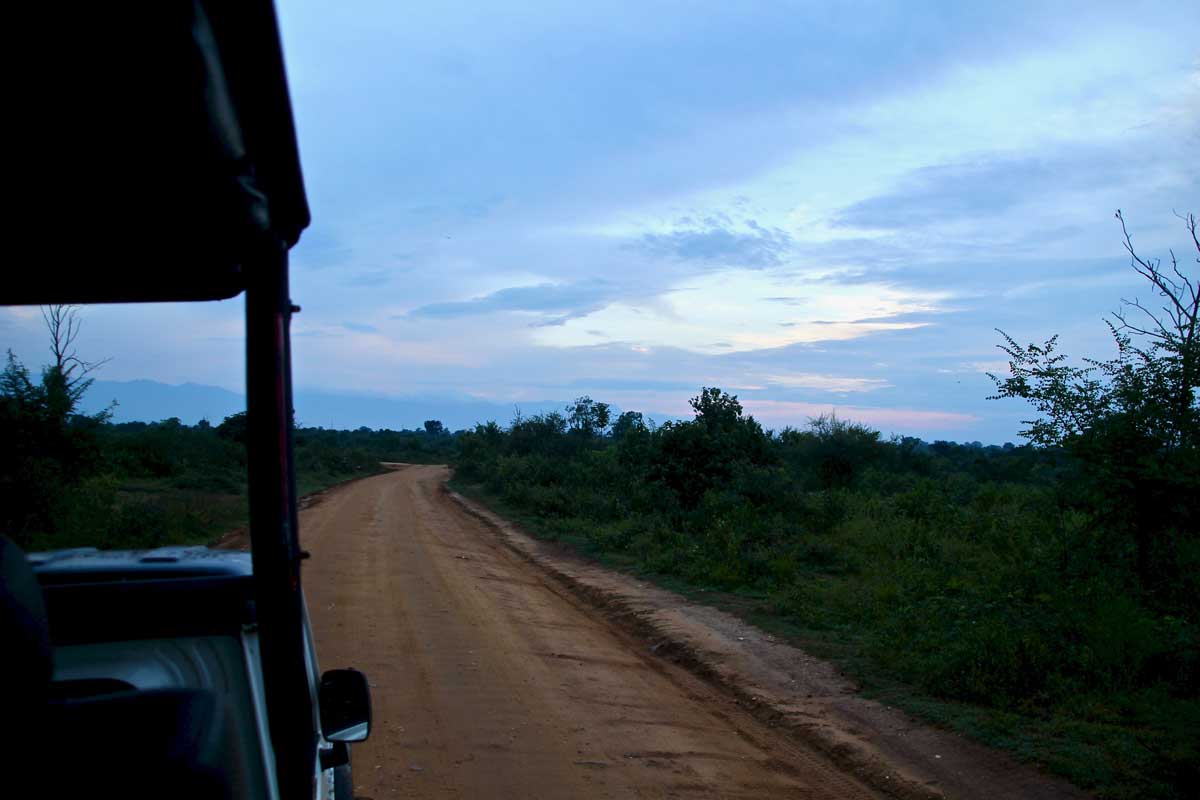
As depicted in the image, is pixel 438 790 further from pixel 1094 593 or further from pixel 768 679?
pixel 1094 593

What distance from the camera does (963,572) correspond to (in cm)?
1131

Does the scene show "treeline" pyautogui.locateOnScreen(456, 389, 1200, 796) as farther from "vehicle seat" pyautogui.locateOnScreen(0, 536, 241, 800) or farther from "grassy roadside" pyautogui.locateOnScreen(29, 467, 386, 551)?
"grassy roadside" pyautogui.locateOnScreen(29, 467, 386, 551)

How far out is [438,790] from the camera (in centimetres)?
512

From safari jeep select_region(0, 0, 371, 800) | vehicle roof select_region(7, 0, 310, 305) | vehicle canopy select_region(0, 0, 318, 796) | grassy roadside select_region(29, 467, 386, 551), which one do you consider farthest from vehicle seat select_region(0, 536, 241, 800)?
grassy roadside select_region(29, 467, 386, 551)

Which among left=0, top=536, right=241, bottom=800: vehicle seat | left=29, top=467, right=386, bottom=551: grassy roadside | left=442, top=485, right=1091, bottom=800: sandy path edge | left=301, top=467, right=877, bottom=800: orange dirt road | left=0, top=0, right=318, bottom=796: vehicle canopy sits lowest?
left=442, top=485, right=1091, bottom=800: sandy path edge

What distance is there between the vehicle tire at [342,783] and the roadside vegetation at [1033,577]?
14.8 ft

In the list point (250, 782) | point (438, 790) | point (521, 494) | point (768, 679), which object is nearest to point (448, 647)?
point (768, 679)

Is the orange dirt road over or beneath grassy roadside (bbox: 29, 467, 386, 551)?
beneath

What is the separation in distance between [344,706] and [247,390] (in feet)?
3.35

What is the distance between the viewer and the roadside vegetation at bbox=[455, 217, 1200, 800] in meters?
6.63

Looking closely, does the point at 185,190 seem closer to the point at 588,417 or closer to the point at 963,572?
the point at 963,572

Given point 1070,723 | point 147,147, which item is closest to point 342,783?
point 147,147

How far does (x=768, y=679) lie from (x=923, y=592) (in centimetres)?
326

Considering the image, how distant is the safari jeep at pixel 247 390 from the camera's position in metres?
1.56
